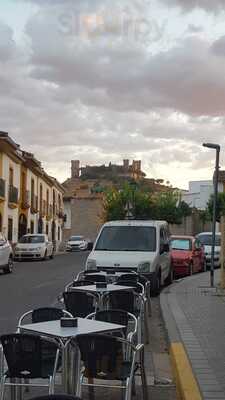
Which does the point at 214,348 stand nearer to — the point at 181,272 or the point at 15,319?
the point at 15,319

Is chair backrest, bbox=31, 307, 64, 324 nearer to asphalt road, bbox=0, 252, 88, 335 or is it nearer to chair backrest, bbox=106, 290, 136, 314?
chair backrest, bbox=106, 290, 136, 314

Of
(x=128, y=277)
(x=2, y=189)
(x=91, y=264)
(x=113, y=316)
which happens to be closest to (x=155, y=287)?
(x=91, y=264)

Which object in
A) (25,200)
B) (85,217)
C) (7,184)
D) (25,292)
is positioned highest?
(7,184)

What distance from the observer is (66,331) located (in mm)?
6129

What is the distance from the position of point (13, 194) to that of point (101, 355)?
136ft

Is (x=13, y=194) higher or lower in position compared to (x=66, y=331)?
higher

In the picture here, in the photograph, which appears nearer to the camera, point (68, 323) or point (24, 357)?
point (24, 357)

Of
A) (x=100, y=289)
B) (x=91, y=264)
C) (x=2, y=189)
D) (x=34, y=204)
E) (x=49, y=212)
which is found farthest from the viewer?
(x=49, y=212)

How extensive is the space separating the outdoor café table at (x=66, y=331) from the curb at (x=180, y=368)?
968 millimetres

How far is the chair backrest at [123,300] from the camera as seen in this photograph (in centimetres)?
929

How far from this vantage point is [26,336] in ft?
18.3

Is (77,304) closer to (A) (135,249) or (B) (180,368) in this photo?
(B) (180,368)

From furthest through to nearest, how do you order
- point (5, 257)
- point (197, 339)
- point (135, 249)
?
point (5, 257)
point (135, 249)
point (197, 339)

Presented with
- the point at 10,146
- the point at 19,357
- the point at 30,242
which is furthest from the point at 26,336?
the point at 10,146
